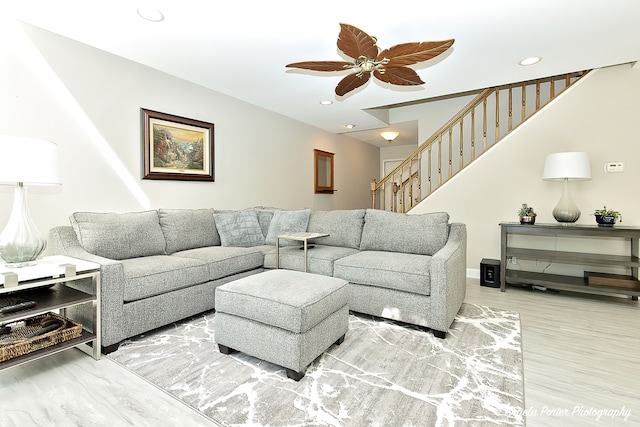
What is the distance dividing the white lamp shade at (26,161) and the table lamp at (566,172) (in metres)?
4.43

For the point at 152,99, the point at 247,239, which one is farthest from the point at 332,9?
the point at 247,239

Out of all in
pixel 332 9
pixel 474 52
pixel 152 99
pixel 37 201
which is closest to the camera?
pixel 332 9

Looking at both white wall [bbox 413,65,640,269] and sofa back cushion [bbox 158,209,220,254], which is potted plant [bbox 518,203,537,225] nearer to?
white wall [bbox 413,65,640,269]

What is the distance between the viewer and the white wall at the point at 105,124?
2.47 m

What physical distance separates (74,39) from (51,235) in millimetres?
1695

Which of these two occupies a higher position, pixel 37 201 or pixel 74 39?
pixel 74 39

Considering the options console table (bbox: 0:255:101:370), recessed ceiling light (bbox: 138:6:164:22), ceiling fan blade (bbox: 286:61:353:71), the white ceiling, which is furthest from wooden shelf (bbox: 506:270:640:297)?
recessed ceiling light (bbox: 138:6:164:22)

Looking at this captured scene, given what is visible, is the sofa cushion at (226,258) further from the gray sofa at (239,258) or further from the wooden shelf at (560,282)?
the wooden shelf at (560,282)

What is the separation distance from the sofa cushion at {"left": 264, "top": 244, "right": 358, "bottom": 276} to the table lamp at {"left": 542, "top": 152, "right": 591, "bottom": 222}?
231 centimetres

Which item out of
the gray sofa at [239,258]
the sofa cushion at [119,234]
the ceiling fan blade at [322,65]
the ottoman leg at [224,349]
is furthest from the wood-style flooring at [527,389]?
the ceiling fan blade at [322,65]

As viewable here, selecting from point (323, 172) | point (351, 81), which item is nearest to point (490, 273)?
point (351, 81)

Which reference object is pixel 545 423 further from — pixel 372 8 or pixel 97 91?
pixel 97 91

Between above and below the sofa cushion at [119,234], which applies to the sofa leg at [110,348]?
below

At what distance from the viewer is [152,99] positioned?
3277mm
